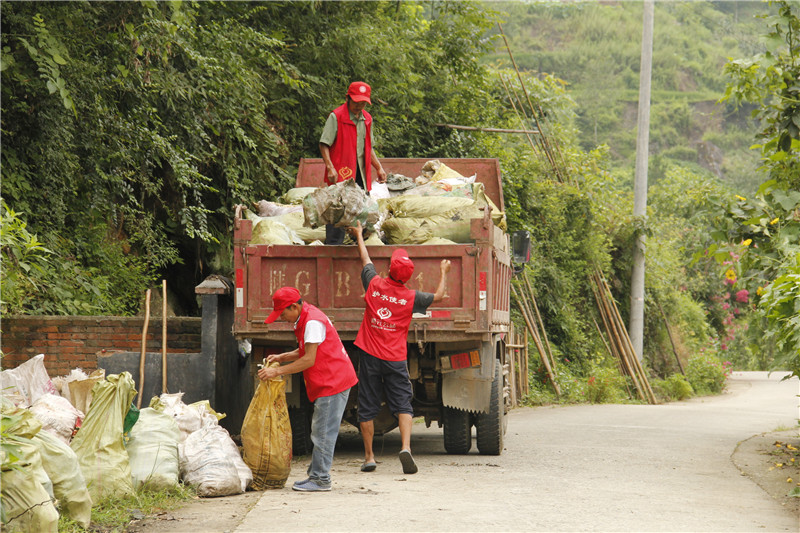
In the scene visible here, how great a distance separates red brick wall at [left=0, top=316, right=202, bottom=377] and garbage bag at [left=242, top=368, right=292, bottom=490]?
10.2ft

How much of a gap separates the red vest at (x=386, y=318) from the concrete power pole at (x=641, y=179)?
44.6ft

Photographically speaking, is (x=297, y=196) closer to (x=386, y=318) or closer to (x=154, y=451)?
(x=386, y=318)

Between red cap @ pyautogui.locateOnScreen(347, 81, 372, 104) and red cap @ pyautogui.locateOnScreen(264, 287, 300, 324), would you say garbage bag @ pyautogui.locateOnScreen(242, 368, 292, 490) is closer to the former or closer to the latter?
red cap @ pyautogui.locateOnScreen(264, 287, 300, 324)

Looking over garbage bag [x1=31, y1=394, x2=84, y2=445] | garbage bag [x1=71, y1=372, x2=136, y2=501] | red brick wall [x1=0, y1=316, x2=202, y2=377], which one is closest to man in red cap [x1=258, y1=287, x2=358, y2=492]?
garbage bag [x1=71, y1=372, x2=136, y2=501]

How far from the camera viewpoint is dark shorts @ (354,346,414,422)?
7547 millimetres

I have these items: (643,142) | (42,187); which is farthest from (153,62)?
(643,142)

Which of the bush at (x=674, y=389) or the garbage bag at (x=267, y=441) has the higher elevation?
the garbage bag at (x=267, y=441)

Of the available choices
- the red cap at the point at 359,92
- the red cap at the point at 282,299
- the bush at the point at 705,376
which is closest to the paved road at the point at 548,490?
the red cap at the point at 282,299

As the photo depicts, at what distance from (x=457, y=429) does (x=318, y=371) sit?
98.2 inches

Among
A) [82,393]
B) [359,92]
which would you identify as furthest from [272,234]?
[82,393]

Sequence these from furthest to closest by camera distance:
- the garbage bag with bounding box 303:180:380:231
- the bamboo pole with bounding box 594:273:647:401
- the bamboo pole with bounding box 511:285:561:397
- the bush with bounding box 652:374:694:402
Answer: the bush with bounding box 652:374:694:402 < the bamboo pole with bounding box 594:273:647:401 < the bamboo pole with bounding box 511:285:561:397 < the garbage bag with bounding box 303:180:380:231

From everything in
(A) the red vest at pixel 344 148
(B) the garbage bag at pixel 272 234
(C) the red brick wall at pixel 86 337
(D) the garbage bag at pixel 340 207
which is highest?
(A) the red vest at pixel 344 148

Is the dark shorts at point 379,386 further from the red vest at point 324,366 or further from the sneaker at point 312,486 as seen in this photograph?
the sneaker at point 312,486

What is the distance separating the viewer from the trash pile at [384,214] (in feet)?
25.6
